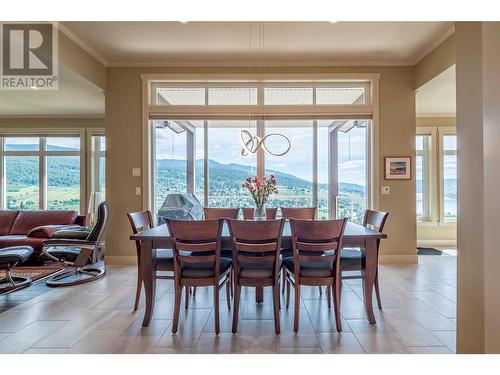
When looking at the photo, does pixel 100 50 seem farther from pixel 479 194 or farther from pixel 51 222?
pixel 479 194

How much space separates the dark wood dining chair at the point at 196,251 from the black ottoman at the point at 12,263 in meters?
2.25

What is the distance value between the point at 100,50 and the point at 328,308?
457cm

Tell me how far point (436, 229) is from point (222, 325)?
5676 millimetres

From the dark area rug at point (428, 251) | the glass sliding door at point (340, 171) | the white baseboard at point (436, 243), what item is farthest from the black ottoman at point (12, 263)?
the white baseboard at point (436, 243)

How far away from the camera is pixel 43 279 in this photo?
3707 millimetres

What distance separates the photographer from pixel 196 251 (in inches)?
90.9

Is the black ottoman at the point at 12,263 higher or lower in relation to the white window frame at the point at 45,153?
lower

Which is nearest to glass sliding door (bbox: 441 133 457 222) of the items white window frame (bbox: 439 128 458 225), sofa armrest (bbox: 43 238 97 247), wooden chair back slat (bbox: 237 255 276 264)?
white window frame (bbox: 439 128 458 225)

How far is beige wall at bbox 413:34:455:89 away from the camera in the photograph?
3602 millimetres

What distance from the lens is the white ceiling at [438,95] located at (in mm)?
4055

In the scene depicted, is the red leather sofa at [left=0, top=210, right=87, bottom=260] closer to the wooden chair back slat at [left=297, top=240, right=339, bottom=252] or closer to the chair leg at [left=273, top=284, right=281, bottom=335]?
the chair leg at [left=273, top=284, right=281, bottom=335]

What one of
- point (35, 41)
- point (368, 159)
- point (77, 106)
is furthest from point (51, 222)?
point (368, 159)

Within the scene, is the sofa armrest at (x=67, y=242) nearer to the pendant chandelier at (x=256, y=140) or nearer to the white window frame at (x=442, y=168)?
the pendant chandelier at (x=256, y=140)

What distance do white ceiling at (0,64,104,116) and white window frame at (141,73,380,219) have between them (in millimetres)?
989
